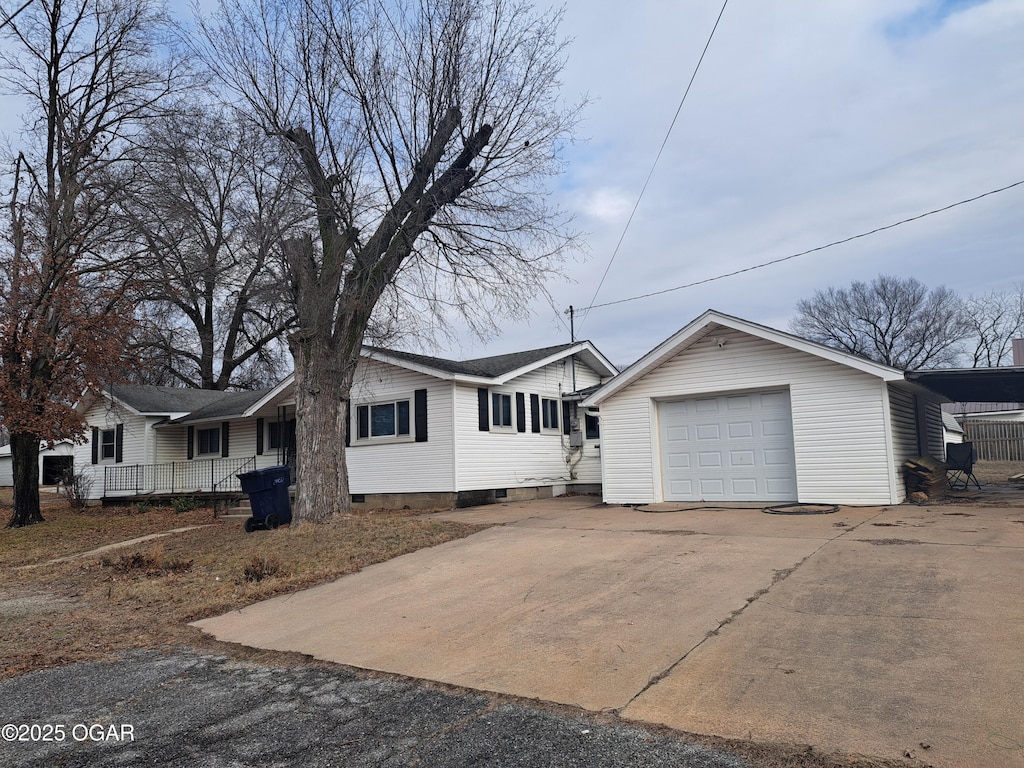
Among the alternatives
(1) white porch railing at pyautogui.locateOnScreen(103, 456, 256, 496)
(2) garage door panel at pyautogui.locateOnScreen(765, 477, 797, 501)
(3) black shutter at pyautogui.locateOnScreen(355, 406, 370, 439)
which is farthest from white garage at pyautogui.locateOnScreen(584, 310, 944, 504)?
(1) white porch railing at pyautogui.locateOnScreen(103, 456, 256, 496)

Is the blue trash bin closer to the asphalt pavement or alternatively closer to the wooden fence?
the asphalt pavement

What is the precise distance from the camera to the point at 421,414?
57.9 feet

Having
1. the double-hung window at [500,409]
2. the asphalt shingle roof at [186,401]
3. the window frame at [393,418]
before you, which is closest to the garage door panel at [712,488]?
the double-hung window at [500,409]

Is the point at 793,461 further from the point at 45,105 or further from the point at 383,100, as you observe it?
the point at 45,105

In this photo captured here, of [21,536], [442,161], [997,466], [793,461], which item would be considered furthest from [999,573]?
[997,466]

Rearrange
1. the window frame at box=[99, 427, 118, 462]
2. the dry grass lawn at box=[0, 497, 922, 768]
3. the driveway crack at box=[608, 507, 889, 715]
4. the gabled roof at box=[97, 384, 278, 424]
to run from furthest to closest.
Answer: the window frame at box=[99, 427, 118, 462] < the gabled roof at box=[97, 384, 278, 424] < the dry grass lawn at box=[0, 497, 922, 768] < the driveway crack at box=[608, 507, 889, 715]

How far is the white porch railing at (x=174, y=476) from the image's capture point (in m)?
22.6

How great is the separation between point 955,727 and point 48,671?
6.19 m

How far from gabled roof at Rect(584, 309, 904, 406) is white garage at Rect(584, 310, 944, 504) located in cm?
2

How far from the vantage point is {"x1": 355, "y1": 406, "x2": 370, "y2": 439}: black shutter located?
62.8 feet

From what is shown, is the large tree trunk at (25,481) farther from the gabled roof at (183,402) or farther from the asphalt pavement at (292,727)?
the asphalt pavement at (292,727)

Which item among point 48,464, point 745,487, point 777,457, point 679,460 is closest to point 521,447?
point 679,460

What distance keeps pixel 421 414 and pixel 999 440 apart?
24.1 metres

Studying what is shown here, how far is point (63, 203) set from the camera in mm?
17609
